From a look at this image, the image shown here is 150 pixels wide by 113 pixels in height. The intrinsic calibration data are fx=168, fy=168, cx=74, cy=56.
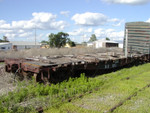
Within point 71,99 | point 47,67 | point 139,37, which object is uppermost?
point 139,37

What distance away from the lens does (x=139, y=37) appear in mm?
14609

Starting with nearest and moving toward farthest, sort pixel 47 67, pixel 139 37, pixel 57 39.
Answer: pixel 47 67, pixel 139 37, pixel 57 39

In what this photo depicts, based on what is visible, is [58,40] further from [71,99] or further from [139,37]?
[71,99]

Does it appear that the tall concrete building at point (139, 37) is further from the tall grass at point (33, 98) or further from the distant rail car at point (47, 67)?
the tall grass at point (33, 98)

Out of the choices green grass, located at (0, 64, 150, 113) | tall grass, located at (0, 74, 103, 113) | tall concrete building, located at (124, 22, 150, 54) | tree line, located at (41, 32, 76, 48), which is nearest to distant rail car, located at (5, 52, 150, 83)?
green grass, located at (0, 64, 150, 113)

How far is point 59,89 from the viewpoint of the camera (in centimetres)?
605

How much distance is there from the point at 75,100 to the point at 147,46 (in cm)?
1125

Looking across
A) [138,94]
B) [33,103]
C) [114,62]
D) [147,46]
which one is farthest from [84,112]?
[147,46]

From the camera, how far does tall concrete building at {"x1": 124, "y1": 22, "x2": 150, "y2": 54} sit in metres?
14.1

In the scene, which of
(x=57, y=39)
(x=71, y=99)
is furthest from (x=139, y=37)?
(x=57, y=39)

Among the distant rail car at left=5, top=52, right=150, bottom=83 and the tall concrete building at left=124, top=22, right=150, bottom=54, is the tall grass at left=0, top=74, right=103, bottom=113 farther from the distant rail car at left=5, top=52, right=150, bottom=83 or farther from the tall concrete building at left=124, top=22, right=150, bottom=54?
the tall concrete building at left=124, top=22, right=150, bottom=54

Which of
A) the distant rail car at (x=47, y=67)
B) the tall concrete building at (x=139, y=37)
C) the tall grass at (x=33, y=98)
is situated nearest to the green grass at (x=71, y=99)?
the tall grass at (x=33, y=98)

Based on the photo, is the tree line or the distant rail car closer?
the distant rail car

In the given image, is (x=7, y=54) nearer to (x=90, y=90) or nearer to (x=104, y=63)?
(x=104, y=63)
